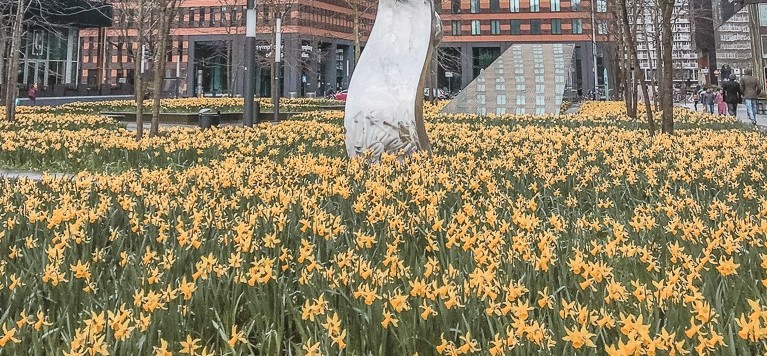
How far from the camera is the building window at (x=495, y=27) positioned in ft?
245

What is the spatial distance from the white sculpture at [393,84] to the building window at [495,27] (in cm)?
6996

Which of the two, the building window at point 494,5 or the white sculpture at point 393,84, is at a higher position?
the building window at point 494,5

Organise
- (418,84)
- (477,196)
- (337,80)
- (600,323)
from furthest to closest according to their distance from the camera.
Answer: (337,80)
(418,84)
(477,196)
(600,323)

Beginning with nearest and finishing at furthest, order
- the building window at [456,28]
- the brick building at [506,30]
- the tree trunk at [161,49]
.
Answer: the tree trunk at [161,49]
the brick building at [506,30]
the building window at [456,28]

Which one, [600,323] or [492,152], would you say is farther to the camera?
[492,152]

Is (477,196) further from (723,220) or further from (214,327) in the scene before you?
(214,327)

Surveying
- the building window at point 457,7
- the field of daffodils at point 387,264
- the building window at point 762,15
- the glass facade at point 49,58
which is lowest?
A: the field of daffodils at point 387,264

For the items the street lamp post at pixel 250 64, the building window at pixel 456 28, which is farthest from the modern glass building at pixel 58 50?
the building window at pixel 456 28

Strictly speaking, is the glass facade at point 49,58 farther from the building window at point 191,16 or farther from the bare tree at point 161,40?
the bare tree at point 161,40

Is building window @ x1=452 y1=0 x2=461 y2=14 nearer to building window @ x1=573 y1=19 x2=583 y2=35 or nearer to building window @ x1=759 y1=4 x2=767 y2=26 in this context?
A: building window @ x1=573 y1=19 x2=583 y2=35

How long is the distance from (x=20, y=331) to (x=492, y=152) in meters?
6.77

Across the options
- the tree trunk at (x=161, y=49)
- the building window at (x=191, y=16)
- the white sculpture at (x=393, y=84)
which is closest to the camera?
the white sculpture at (x=393, y=84)

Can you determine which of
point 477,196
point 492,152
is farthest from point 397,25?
point 477,196

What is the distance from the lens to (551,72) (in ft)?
79.4
